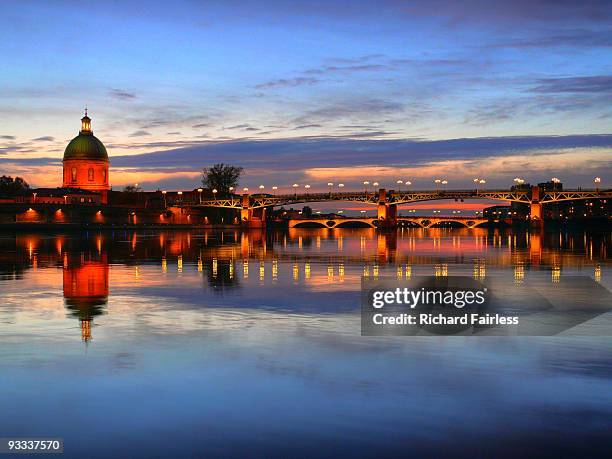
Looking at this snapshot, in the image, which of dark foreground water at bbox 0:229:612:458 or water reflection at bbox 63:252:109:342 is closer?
dark foreground water at bbox 0:229:612:458

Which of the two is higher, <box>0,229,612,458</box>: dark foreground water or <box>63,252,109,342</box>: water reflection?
<box>63,252,109,342</box>: water reflection

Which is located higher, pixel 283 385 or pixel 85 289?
pixel 85 289

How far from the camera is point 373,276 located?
43.1 m

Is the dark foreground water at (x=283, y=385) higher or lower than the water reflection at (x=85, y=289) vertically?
lower

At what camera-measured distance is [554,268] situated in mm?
49188

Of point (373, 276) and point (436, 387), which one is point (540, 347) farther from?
point (373, 276)

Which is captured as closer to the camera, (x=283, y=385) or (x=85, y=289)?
(x=283, y=385)

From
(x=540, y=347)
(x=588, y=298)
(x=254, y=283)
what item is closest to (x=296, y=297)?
(x=254, y=283)

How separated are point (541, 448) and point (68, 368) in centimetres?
976

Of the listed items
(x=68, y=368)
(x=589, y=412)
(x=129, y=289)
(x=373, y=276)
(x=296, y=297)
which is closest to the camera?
(x=589, y=412)

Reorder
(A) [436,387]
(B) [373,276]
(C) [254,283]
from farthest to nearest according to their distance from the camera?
(B) [373,276]
(C) [254,283]
(A) [436,387]

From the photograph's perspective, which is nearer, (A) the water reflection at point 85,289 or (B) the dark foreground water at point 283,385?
(B) the dark foreground water at point 283,385

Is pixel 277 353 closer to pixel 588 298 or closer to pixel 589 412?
pixel 589 412

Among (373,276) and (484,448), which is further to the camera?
(373,276)
